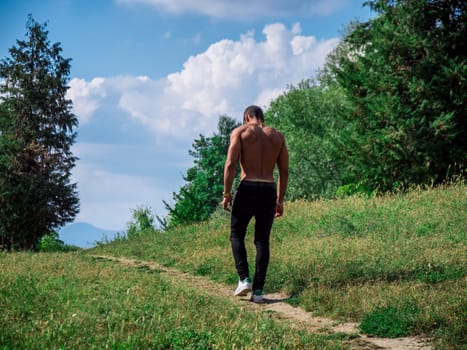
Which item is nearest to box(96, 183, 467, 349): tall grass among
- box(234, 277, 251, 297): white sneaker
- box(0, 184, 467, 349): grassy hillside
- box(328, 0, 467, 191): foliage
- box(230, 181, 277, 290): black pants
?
box(0, 184, 467, 349): grassy hillside

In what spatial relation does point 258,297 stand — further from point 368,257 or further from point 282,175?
point 368,257

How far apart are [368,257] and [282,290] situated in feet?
6.69

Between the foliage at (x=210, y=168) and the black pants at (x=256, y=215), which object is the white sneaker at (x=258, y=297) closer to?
the black pants at (x=256, y=215)

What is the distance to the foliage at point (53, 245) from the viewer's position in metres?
37.8

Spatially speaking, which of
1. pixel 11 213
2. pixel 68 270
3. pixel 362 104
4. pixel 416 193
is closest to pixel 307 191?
pixel 362 104

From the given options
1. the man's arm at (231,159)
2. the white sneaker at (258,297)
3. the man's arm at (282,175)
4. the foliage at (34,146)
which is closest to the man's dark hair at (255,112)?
the man's arm at (231,159)

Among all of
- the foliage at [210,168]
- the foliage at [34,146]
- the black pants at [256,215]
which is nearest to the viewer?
the black pants at [256,215]

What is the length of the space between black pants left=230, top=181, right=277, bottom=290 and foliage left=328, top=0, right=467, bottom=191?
13861 millimetres

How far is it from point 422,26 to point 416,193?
26.4 feet

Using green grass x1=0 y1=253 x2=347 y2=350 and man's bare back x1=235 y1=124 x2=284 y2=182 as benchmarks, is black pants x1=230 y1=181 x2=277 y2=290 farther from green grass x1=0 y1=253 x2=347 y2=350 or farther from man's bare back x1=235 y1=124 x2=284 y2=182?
green grass x1=0 y1=253 x2=347 y2=350

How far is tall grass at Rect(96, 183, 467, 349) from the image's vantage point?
7141mm

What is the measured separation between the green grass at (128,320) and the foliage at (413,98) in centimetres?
1551

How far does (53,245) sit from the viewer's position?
38.6 m

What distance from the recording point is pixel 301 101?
Result: 148ft
